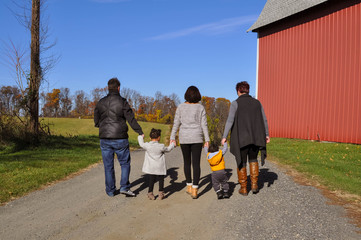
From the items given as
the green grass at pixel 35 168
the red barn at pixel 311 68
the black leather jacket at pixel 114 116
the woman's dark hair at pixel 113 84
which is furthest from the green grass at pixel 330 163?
the green grass at pixel 35 168

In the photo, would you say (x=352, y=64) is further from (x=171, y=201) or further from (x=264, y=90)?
(x=171, y=201)

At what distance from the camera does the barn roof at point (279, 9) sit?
1548cm

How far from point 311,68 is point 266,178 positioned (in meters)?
10.3

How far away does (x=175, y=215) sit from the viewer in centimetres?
436

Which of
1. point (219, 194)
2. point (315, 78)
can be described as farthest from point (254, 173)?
point (315, 78)

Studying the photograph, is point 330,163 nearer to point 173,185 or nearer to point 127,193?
point 173,185

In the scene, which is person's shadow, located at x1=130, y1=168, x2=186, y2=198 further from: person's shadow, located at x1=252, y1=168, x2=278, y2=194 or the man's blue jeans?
person's shadow, located at x1=252, y1=168, x2=278, y2=194

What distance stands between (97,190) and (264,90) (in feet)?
46.3

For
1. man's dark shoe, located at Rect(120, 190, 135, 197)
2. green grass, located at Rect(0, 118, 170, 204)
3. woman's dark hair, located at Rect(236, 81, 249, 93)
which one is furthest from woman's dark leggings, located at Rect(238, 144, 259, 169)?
green grass, located at Rect(0, 118, 170, 204)

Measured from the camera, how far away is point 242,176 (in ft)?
18.0

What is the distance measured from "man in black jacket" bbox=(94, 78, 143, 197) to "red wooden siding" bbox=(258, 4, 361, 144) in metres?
11.9

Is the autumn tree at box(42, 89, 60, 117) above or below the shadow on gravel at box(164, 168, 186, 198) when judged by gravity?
above

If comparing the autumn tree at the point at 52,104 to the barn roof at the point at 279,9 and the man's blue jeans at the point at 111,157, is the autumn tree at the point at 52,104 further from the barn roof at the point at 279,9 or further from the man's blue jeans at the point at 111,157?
the man's blue jeans at the point at 111,157

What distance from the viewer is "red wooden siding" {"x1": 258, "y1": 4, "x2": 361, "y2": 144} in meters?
13.5
